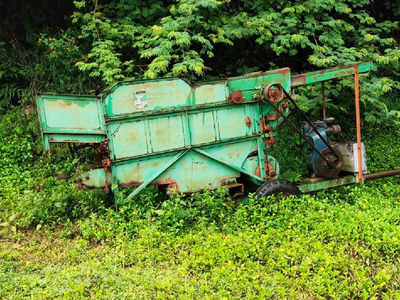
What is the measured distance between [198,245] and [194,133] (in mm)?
1749

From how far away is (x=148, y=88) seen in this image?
19.2ft

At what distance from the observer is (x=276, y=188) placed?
619cm

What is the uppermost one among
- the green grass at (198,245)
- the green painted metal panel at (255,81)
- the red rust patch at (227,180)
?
the green painted metal panel at (255,81)

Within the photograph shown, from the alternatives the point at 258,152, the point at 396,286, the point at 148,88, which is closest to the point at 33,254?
the point at 148,88

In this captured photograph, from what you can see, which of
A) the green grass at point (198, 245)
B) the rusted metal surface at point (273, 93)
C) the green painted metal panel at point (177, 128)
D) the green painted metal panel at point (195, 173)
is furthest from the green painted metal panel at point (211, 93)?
the green grass at point (198, 245)

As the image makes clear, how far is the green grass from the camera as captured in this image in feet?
14.3

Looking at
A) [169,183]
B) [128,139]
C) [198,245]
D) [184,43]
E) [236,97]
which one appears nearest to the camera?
[198,245]

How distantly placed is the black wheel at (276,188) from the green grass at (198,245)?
0.18m

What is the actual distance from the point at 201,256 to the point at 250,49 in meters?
6.29

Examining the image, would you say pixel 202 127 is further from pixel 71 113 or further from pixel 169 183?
pixel 71 113

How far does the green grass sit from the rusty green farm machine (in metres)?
0.33

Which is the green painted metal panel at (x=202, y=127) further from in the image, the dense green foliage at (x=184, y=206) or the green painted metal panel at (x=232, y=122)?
the dense green foliage at (x=184, y=206)

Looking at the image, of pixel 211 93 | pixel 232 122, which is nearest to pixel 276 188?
pixel 232 122

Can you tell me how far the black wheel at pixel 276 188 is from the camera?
20.1ft
